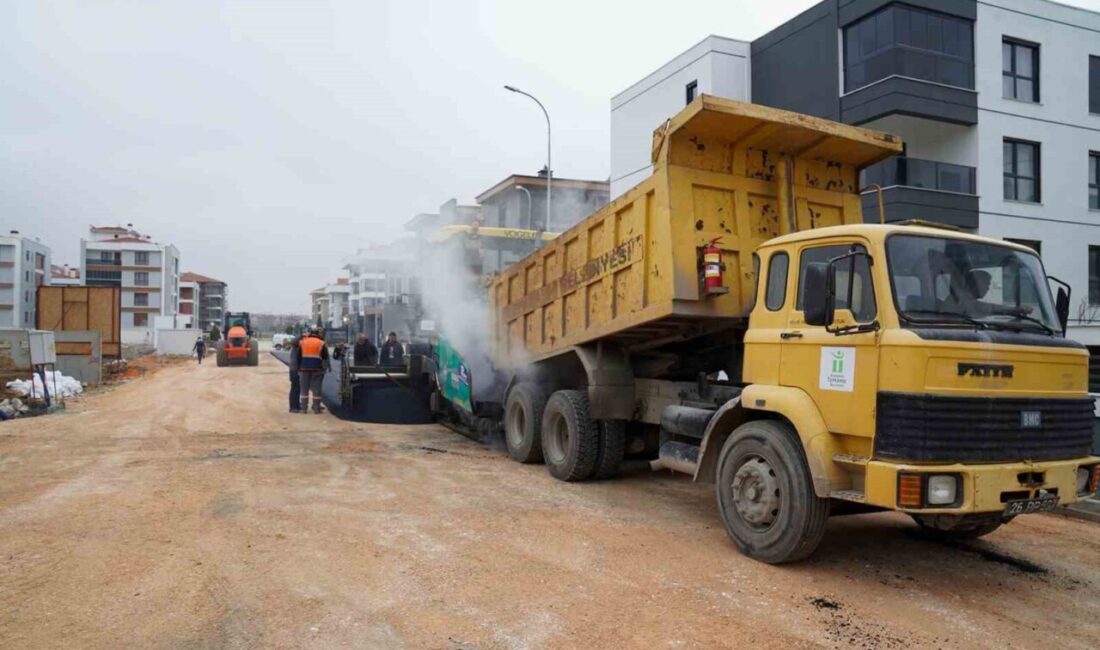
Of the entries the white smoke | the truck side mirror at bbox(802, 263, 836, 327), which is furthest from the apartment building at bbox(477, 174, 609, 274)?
the truck side mirror at bbox(802, 263, 836, 327)

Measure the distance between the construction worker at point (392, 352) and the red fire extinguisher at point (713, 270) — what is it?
28.5ft

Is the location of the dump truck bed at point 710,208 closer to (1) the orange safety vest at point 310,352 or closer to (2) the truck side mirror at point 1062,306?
(2) the truck side mirror at point 1062,306

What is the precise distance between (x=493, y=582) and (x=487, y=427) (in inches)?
246

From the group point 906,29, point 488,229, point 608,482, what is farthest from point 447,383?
point 906,29

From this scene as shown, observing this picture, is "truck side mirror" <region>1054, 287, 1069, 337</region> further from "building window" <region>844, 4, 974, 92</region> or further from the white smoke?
"building window" <region>844, 4, 974, 92</region>

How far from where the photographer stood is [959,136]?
20.0 m

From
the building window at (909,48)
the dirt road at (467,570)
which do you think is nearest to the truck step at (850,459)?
the dirt road at (467,570)

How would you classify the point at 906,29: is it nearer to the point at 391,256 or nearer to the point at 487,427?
the point at 391,256

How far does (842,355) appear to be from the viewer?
477cm

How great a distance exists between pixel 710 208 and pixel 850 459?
2.54m

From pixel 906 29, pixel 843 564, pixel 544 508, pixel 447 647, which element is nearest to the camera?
pixel 447 647

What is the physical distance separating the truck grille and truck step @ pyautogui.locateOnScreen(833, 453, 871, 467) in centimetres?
10

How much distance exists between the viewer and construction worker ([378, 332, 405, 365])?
1373cm

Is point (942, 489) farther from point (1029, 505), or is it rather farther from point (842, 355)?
point (842, 355)
